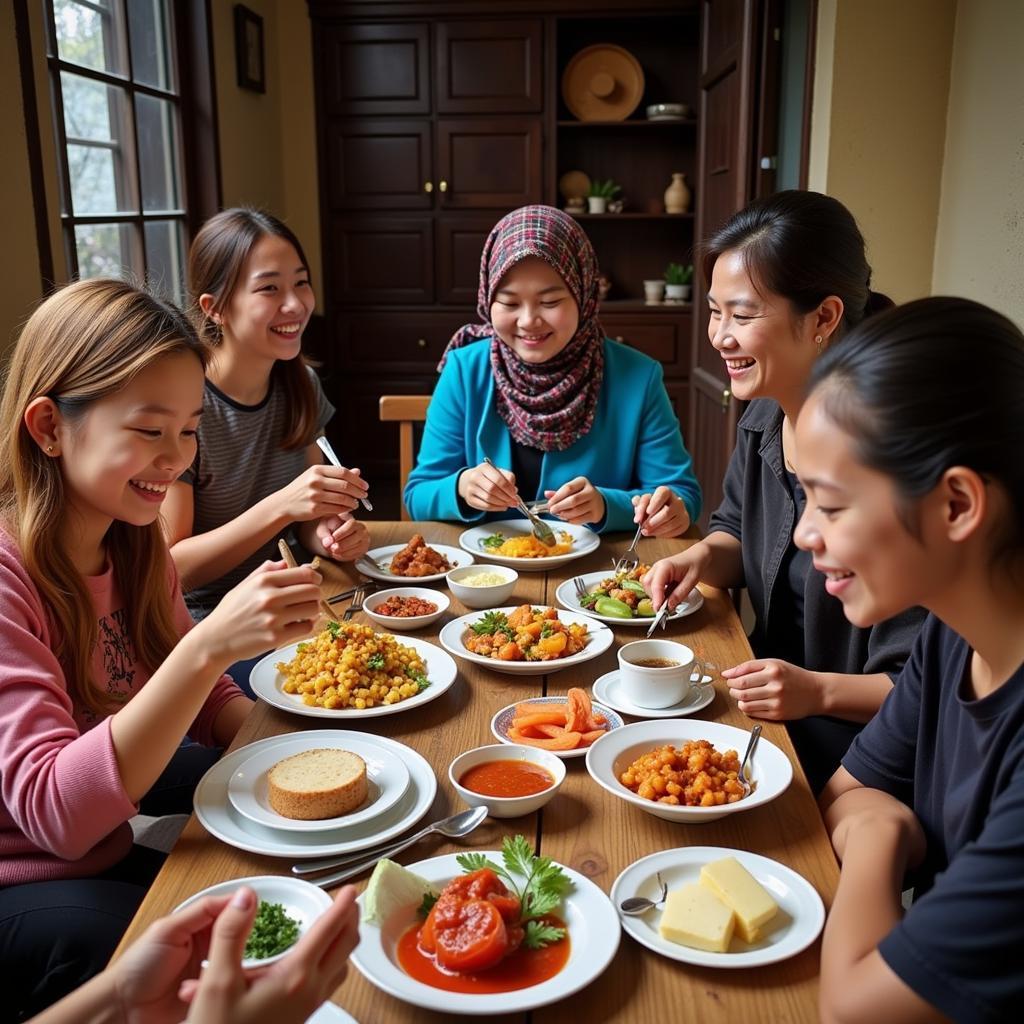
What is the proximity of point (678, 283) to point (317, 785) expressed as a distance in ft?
15.4

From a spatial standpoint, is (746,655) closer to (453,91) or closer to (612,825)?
(612,825)

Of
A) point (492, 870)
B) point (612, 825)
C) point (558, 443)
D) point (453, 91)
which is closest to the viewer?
point (492, 870)

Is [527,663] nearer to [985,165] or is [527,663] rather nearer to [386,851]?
[386,851]

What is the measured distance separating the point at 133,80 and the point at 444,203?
1.94m

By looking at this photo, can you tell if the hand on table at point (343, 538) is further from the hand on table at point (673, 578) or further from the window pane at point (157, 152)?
the window pane at point (157, 152)

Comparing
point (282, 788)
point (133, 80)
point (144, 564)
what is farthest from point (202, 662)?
→ point (133, 80)

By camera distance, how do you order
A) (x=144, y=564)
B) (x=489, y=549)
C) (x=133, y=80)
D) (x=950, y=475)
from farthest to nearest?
(x=133, y=80)
(x=489, y=549)
(x=144, y=564)
(x=950, y=475)

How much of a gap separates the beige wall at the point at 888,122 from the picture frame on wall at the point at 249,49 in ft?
9.19

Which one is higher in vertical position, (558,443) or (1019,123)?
(1019,123)

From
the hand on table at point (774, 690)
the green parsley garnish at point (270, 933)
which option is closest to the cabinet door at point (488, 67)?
the hand on table at point (774, 690)

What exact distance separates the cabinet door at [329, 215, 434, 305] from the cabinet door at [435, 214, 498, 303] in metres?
0.06

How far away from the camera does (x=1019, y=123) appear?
261 cm

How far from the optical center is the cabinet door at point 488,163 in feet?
17.6

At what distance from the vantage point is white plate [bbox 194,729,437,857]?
1.09 m
